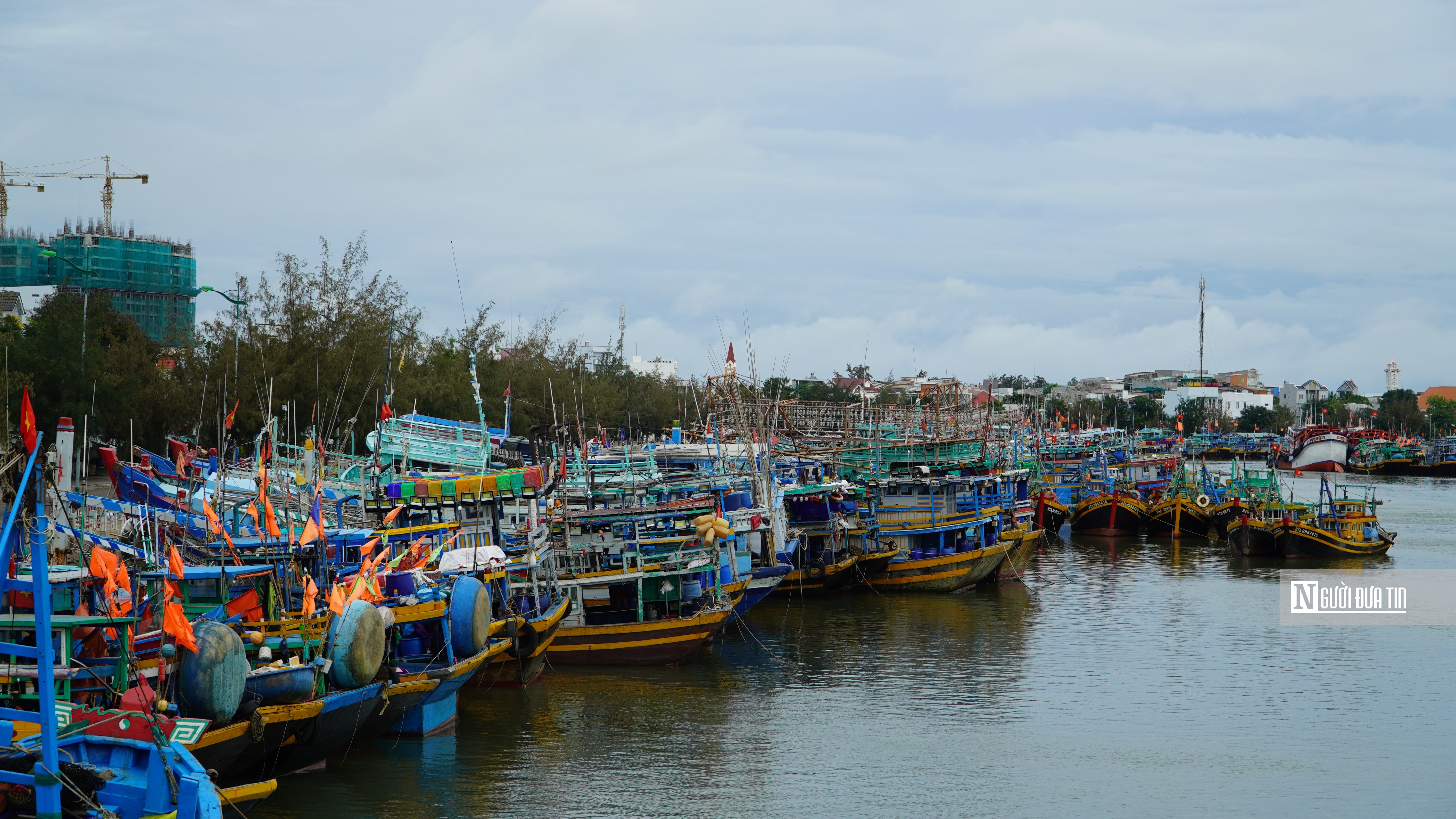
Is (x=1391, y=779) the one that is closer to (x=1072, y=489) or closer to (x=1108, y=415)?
(x=1072, y=489)

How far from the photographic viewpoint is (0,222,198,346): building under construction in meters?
85.8

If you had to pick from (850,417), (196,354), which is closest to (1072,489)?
(850,417)

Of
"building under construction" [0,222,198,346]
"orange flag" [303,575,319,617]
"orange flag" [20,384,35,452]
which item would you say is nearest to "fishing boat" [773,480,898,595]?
"orange flag" [303,575,319,617]

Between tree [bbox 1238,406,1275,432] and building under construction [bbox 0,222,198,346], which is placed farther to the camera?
tree [bbox 1238,406,1275,432]

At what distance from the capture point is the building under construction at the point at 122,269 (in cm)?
8581

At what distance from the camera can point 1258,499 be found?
50.7 metres

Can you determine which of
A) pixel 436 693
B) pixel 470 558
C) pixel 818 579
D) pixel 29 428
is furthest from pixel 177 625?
pixel 818 579

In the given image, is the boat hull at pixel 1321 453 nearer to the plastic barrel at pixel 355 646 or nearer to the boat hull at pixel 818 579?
the boat hull at pixel 818 579

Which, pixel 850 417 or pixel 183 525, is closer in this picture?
pixel 183 525

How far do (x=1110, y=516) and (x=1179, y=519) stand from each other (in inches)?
113

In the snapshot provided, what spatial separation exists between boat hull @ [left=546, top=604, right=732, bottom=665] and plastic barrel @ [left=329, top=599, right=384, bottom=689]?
7.63 metres

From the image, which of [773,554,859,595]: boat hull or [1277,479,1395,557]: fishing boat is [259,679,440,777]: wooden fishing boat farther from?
[1277,479,1395,557]: fishing boat

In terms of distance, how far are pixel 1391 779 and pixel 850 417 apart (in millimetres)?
23832

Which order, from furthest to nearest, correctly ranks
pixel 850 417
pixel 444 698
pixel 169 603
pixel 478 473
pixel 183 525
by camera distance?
pixel 850 417 → pixel 478 473 → pixel 183 525 → pixel 444 698 → pixel 169 603
